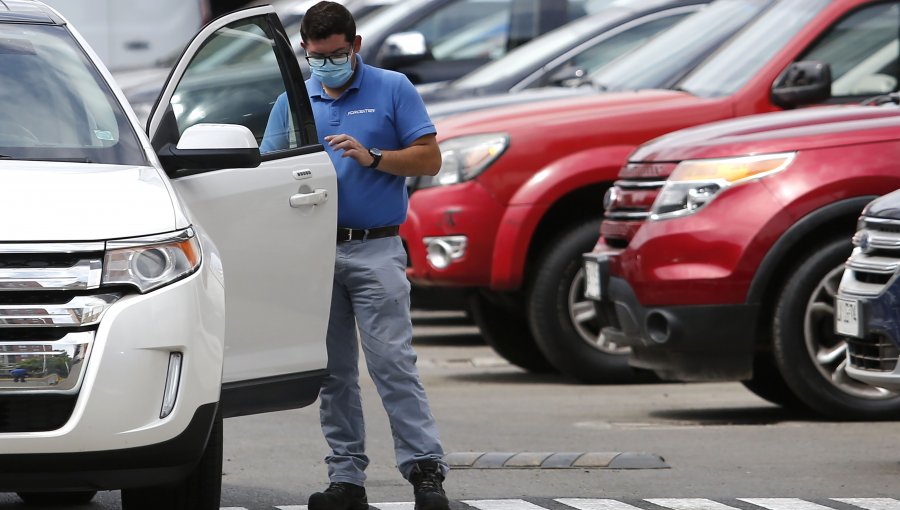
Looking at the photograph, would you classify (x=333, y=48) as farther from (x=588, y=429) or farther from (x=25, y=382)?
(x=588, y=429)

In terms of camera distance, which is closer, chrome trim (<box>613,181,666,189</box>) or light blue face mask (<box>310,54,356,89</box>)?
light blue face mask (<box>310,54,356,89</box>)

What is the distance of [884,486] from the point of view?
6.67m

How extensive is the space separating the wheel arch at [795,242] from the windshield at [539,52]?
4.54m

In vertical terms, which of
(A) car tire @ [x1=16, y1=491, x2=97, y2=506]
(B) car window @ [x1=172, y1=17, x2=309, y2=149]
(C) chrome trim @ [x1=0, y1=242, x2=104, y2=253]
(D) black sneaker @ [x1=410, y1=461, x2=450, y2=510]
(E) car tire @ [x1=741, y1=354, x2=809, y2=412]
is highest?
(B) car window @ [x1=172, y1=17, x2=309, y2=149]

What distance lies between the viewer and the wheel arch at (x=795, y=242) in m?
8.11

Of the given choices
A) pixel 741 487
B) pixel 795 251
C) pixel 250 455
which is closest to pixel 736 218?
pixel 795 251

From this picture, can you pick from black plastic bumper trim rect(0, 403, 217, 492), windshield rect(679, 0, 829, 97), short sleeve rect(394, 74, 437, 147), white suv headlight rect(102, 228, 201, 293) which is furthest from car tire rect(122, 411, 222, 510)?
windshield rect(679, 0, 829, 97)

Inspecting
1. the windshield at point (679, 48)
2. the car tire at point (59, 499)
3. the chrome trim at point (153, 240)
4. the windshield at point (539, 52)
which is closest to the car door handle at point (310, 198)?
the chrome trim at point (153, 240)

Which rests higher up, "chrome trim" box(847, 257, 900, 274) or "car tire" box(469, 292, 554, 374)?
"chrome trim" box(847, 257, 900, 274)

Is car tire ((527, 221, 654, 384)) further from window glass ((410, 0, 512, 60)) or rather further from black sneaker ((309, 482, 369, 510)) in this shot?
window glass ((410, 0, 512, 60))

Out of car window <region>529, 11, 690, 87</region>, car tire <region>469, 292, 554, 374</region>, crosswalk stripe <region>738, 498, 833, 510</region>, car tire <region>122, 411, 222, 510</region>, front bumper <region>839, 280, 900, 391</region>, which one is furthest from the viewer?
car window <region>529, 11, 690, 87</region>

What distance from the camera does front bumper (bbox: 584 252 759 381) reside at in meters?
8.17

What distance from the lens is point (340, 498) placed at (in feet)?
20.4

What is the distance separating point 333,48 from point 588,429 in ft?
9.07
